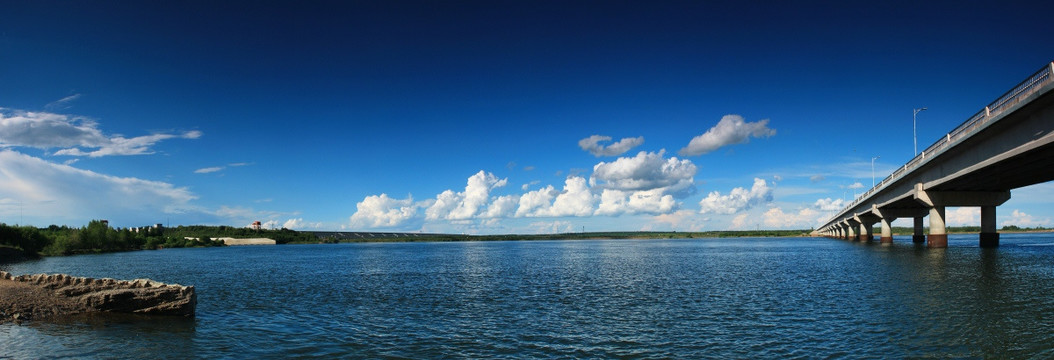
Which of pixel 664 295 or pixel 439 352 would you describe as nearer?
pixel 439 352

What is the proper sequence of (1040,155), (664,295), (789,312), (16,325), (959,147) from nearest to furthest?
(16,325), (789,312), (664,295), (1040,155), (959,147)

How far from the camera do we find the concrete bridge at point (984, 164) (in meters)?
39.5

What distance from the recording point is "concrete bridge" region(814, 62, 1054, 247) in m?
39.5

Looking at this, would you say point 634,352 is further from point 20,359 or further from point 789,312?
point 20,359

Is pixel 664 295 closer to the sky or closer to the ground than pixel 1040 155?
closer to the ground

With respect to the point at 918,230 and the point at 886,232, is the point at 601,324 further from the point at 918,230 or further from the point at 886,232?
the point at 886,232

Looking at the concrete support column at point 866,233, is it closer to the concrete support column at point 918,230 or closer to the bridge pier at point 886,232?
the bridge pier at point 886,232

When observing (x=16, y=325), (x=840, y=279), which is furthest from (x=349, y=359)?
(x=840, y=279)

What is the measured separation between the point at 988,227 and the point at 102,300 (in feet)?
359

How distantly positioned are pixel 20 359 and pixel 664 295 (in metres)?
30.5

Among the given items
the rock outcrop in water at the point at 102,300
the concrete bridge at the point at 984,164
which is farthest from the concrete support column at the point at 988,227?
the rock outcrop in water at the point at 102,300

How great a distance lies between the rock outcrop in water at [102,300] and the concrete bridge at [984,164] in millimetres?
50808

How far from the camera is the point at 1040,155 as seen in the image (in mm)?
47750

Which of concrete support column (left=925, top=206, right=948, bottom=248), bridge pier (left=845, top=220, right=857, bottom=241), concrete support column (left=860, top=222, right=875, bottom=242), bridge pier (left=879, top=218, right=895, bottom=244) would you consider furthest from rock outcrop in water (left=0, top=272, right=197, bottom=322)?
bridge pier (left=845, top=220, right=857, bottom=241)
